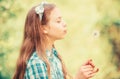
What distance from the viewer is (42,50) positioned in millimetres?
1751

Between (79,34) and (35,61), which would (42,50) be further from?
(79,34)

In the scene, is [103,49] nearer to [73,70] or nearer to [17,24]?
[73,70]

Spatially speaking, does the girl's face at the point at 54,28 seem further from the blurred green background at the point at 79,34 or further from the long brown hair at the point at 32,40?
the blurred green background at the point at 79,34

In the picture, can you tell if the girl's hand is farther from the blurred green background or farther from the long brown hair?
the blurred green background

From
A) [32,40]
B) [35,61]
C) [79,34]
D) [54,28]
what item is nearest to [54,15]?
[54,28]

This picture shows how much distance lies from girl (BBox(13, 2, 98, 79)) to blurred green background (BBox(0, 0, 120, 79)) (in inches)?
25.6

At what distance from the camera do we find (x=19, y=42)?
2.51m

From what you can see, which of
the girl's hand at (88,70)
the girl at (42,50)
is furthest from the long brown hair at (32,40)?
the girl's hand at (88,70)

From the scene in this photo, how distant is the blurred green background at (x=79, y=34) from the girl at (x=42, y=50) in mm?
651

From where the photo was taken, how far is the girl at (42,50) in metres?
1.70

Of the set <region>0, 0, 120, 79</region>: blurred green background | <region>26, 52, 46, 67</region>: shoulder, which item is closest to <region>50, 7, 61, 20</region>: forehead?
<region>26, 52, 46, 67</region>: shoulder

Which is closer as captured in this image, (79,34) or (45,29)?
(45,29)

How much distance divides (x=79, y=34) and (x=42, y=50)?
0.82 m

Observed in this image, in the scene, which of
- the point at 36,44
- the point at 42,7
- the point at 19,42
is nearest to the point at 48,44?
the point at 36,44
